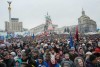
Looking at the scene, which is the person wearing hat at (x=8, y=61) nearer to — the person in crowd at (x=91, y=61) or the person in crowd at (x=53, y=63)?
the person in crowd at (x=53, y=63)

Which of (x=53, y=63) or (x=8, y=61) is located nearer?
(x=53, y=63)

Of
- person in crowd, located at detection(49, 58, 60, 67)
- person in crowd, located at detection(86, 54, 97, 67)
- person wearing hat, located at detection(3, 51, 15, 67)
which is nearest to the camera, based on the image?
person in crowd, located at detection(86, 54, 97, 67)

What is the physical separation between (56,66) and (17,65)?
1.30 metres

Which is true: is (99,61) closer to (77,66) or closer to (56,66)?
(77,66)

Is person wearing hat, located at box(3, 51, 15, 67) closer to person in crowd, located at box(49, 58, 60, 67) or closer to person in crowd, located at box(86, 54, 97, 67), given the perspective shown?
person in crowd, located at box(49, 58, 60, 67)

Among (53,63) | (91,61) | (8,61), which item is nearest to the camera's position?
(91,61)

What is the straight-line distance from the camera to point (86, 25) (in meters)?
160

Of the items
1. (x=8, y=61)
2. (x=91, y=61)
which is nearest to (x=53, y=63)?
(x=91, y=61)

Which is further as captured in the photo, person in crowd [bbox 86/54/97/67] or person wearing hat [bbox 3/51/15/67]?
person wearing hat [bbox 3/51/15/67]

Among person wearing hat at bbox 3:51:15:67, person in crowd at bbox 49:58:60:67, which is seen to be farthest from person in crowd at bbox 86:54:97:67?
person wearing hat at bbox 3:51:15:67

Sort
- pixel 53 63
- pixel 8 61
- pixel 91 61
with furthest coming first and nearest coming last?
pixel 8 61 → pixel 53 63 → pixel 91 61

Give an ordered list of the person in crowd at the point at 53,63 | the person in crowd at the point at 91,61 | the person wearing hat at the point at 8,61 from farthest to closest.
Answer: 1. the person wearing hat at the point at 8,61
2. the person in crowd at the point at 53,63
3. the person in crowd at the point at 91,61

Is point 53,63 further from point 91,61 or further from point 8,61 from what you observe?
point 8,61

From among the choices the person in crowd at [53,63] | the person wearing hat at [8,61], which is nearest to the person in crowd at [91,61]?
the person in crowd at [53,63]
